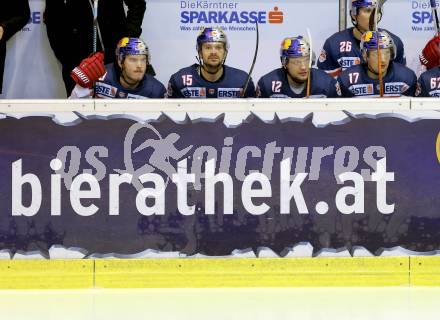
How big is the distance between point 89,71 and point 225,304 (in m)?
2.20

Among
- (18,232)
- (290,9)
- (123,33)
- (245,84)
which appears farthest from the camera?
(290,9)

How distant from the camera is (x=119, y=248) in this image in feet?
18.3

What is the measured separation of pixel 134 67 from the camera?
262 inches

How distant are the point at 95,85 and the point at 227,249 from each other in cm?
176

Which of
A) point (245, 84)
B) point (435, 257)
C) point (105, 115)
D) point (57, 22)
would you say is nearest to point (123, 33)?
point (57, 22)

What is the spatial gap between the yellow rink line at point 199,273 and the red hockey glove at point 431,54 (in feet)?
7.46

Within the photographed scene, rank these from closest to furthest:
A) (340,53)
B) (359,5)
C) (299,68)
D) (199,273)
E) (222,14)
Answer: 1. (199,273)
2. (299,68)
3. (359,5)
4. (340,53)
5. (222,14)

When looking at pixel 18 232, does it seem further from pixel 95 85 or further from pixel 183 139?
pixel 95 85

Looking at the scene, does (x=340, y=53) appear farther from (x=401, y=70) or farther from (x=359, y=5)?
(x=401, y=70)

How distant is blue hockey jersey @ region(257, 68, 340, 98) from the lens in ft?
21.5

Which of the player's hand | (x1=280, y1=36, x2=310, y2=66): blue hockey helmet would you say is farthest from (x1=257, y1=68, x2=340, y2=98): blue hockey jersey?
the player's hand

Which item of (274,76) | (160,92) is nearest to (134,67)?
(160,92)

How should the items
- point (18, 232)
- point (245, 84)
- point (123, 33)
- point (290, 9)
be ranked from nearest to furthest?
point (18, 232) → point (245, 84) → point (123, 33) → point (290, 9)

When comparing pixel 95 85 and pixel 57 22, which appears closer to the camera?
pixel 95 85
